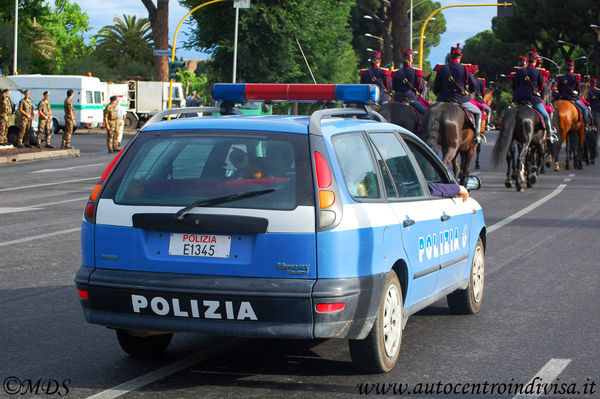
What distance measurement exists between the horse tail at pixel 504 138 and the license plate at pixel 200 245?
15484 mm

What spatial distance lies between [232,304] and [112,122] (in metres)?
29.4

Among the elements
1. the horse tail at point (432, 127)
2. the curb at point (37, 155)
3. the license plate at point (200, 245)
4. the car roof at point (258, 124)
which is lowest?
the curb at point (37, 155)

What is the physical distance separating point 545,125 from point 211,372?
16156mm

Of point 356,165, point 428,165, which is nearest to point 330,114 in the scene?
point 356,165

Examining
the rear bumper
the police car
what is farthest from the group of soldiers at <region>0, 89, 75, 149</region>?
the rear bumper

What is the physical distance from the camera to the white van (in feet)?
167

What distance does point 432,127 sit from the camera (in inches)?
738

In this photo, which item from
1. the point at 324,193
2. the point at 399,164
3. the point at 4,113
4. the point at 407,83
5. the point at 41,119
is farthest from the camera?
the point at 41,119

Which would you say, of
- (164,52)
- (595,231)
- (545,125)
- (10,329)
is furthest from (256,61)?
(10,329)

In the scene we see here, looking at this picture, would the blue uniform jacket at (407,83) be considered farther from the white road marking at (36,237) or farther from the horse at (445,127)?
the white road marking at (36,237)

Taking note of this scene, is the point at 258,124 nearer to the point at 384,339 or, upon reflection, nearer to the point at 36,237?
the point at 384,339

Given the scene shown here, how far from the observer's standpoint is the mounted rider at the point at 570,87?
90.6 ft

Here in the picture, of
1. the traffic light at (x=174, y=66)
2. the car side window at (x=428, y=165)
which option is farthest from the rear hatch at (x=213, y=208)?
the traffic light at (x=174, y=66)

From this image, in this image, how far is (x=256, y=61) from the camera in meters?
59.2
